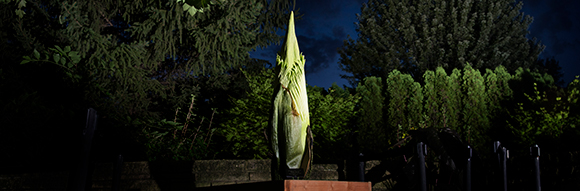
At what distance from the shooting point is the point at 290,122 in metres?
2.46

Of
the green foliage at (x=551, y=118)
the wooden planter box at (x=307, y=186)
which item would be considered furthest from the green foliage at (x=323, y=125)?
the green foliage at (x=551, y=118)

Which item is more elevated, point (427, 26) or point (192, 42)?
point (427, 26)

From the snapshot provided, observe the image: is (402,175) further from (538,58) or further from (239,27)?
(538,58)

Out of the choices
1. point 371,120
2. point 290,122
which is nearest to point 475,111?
Answer: point 371,120

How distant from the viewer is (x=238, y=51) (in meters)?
9.02

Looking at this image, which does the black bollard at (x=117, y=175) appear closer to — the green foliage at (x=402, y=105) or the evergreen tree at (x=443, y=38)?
the green foliage at (x=402, y=105)

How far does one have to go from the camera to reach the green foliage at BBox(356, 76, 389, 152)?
11.9 m

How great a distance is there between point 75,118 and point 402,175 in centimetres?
551

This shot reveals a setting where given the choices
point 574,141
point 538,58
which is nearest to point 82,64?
point 574,141

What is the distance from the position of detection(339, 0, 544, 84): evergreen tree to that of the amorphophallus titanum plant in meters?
16.0

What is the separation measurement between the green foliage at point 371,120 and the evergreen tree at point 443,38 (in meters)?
6.18

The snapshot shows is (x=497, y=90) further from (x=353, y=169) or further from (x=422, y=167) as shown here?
(x=422, y=167)

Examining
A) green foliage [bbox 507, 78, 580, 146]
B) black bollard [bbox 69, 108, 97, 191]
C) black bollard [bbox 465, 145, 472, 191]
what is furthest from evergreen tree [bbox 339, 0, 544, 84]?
black bollard [bbox 69, 108, 97, 191]

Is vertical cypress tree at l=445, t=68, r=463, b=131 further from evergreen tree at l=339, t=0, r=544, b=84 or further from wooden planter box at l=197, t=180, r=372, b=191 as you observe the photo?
wooden planter box at l=197, t=180, r=372, b=191
